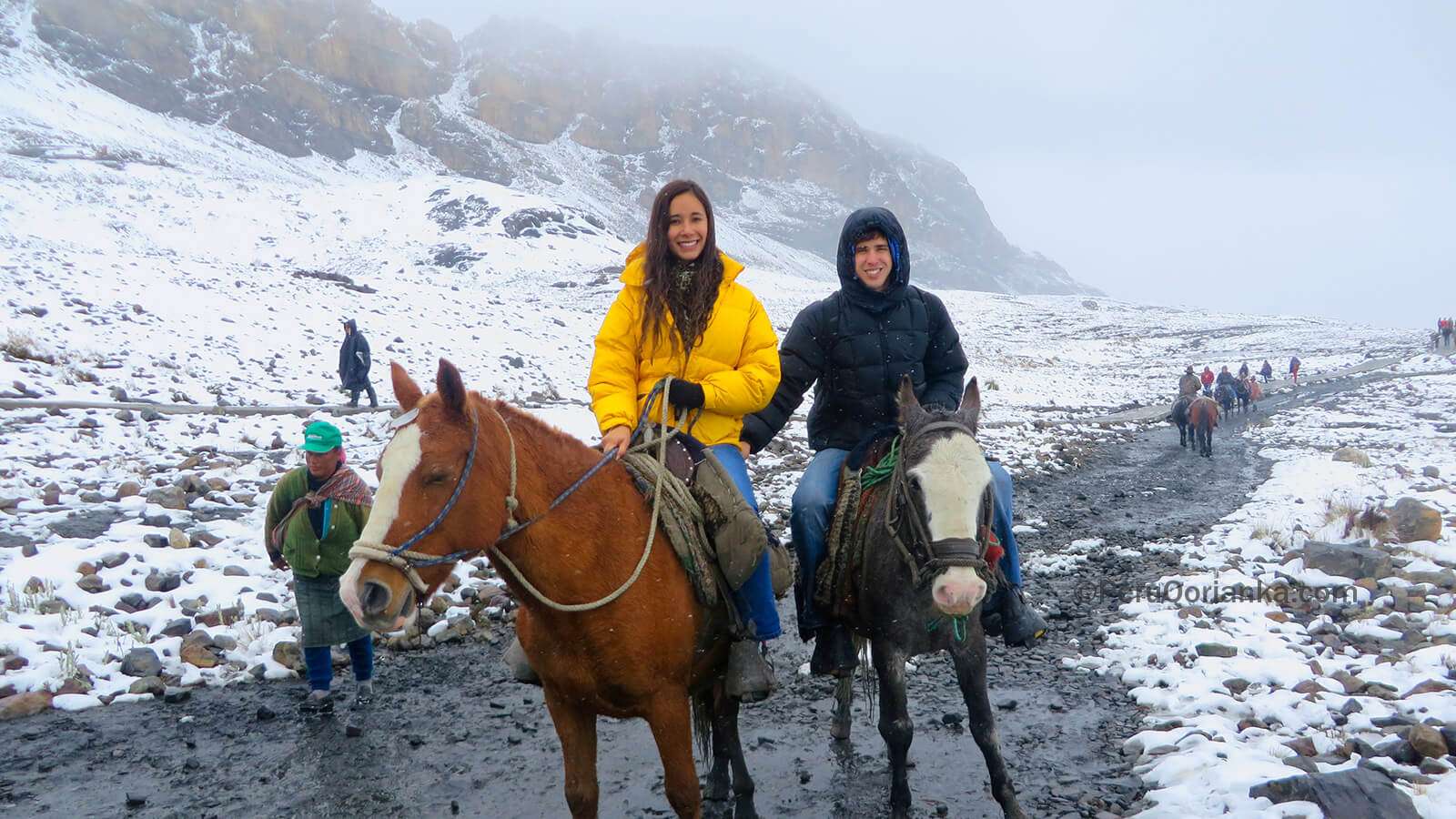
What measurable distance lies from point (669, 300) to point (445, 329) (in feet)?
72.6

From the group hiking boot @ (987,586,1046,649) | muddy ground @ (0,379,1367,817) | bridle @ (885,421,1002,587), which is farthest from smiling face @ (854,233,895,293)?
muddy ground @ (0,379,1367,817)

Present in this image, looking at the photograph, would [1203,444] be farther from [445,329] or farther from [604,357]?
[445,329]

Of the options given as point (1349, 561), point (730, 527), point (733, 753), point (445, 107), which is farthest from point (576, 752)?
point (445, 107)

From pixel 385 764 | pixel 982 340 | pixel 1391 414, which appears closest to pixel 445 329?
pixel 385 764

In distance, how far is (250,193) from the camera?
2399 inches

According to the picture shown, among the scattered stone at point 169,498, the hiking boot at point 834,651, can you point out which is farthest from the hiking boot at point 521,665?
the scattered stone at point 169,498

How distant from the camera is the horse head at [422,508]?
2.49m

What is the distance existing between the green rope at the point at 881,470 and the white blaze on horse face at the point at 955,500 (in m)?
0.67

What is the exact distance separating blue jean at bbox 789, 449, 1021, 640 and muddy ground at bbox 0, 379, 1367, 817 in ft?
3.69

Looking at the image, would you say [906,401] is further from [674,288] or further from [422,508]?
[422,508]

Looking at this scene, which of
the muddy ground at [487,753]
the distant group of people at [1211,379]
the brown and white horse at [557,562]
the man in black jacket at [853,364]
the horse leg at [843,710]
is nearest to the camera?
the brown and white horse at [557,562]

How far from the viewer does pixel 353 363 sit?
16.5 metres

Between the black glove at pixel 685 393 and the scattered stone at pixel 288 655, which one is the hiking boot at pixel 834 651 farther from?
the scattered stone at pixel 288 655

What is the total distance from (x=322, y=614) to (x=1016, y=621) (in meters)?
5.01
